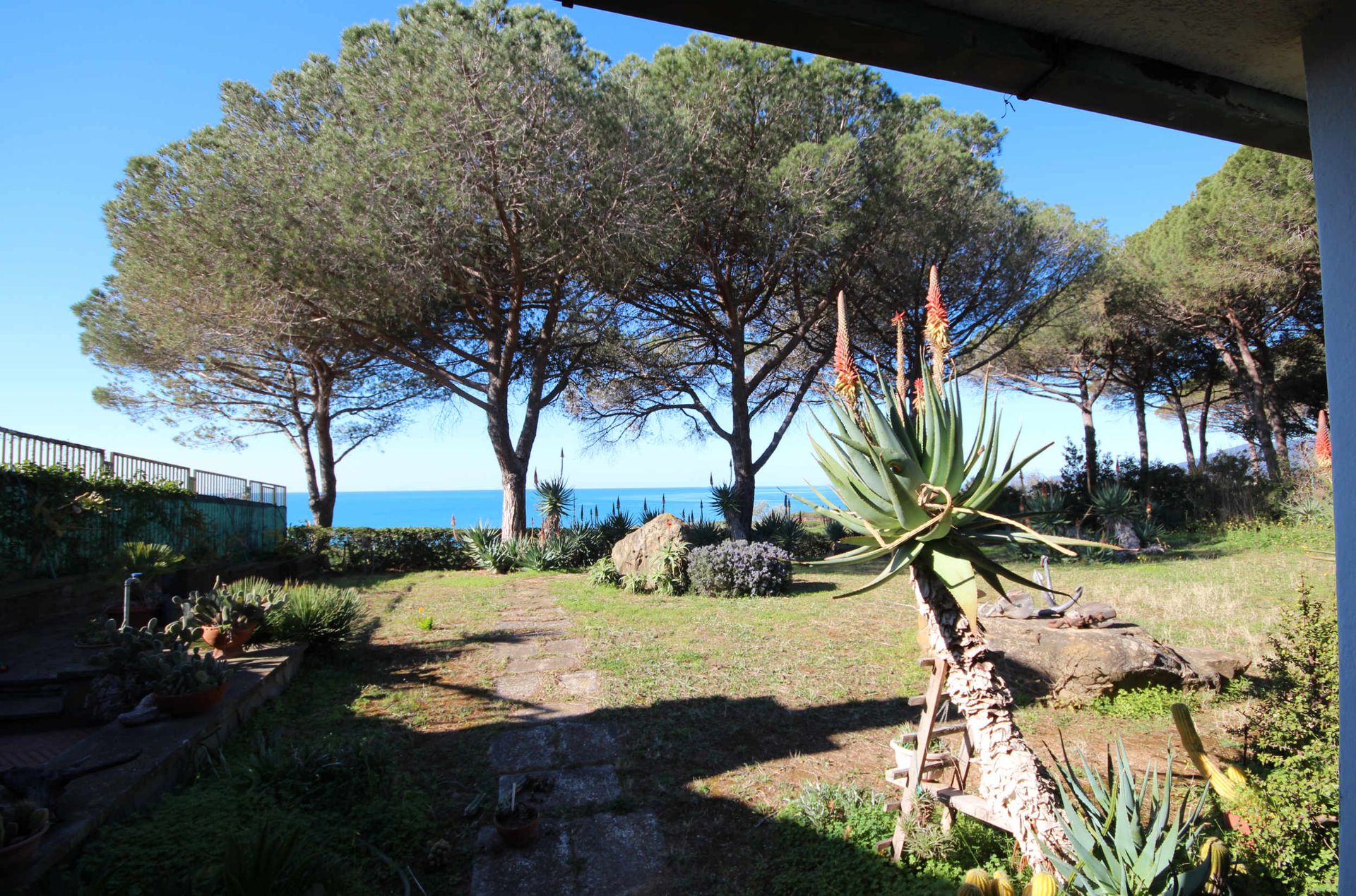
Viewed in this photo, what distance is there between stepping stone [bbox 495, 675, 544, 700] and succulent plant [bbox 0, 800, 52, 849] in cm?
323

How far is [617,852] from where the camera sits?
Result: 10.5ft

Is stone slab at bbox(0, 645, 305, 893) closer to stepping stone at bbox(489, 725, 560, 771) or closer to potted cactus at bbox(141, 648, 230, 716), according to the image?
potted cactus at bbox(141, 648, 230, 716)

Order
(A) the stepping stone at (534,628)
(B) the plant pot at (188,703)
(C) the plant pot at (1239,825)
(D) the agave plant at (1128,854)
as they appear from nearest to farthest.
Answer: (D) the agave plant at (1128,854), (C) the plant pot at (1239,825), (B) the plant pot at (188,703), (A) the stepping stone at (534,628)

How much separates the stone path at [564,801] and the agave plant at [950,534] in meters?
1.60

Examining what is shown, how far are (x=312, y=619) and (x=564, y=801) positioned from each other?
3915mm

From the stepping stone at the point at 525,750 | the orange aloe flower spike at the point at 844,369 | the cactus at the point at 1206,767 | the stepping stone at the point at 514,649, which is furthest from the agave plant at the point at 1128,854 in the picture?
the stepping stone at the point at 514,649

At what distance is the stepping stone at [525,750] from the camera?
13.7ft

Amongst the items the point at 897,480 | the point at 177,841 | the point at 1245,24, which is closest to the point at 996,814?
the point at 897,480

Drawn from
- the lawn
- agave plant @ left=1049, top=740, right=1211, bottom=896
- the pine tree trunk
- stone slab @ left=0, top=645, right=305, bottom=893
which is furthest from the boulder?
stone slab @ left=0, top=645, right=305, bottom=893

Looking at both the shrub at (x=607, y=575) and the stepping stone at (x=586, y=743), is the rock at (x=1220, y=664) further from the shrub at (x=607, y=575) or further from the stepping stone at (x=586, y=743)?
the shrub at (x=607, y=575)

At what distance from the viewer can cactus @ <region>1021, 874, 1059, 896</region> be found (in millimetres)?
2039

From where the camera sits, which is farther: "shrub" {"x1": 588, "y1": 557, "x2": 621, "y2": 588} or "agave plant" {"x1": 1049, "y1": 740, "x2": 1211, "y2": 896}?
"shrub" {"x1": 588, "y1": 557, "x2": 621, "y2": 588}

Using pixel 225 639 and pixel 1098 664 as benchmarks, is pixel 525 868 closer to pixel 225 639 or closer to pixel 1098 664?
pixel 225 639

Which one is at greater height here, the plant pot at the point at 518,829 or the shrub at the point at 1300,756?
the shrub at the point at 1300,756
